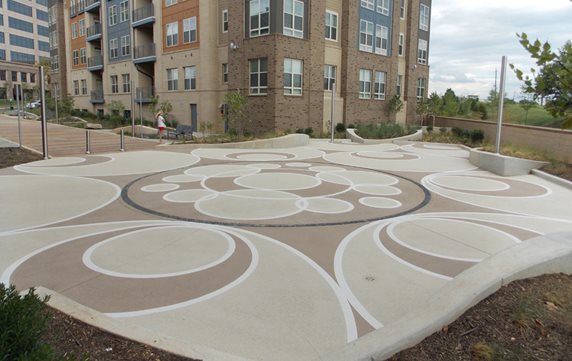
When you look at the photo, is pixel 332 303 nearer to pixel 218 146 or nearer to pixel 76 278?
pixel 76 278

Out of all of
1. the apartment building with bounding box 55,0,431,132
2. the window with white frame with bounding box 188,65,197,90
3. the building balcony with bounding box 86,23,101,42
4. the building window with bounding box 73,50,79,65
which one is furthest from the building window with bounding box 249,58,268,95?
the building window with bounding box 73,50,79,65

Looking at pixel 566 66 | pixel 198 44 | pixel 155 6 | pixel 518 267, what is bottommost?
pixel 518 267

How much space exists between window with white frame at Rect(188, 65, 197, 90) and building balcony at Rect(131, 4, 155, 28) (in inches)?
273

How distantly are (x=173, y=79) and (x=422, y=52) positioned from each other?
25.2 meters

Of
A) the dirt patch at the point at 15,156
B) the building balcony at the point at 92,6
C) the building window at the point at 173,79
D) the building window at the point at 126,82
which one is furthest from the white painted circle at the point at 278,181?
the building balcony at the point at 92,6

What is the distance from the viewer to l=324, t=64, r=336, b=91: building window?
31375 millimetres

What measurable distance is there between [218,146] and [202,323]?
59.3 feet

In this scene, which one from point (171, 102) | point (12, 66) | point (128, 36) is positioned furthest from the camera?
point (12, 66)

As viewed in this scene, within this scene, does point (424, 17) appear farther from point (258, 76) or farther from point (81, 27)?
point (81, 27)

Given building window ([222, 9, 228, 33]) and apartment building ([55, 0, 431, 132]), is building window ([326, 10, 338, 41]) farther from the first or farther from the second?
building window ([222, 9, 228, 33])

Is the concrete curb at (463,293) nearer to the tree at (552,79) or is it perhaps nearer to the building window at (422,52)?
the tree at (552,79)

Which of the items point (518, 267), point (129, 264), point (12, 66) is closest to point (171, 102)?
point (129, 264)

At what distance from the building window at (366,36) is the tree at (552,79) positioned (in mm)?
30785

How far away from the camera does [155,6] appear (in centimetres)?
3709
